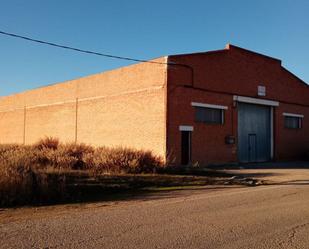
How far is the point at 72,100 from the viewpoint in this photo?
3356cm

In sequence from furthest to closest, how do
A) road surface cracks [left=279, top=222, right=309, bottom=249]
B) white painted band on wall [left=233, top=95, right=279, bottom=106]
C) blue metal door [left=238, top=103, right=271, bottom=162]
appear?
blue metal door [left=238, top=103, right=271, bottom=162] → white painted band on wall [left=233, top=95, right=279, bottom=106] → road surface cracks [left=279, top=222, right=309, bottom=249]

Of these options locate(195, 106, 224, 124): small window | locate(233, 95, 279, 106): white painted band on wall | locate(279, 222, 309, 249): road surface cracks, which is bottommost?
locate(279, 222, 309, 249): road surface cracks

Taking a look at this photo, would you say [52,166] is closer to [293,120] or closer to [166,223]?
[166,223]

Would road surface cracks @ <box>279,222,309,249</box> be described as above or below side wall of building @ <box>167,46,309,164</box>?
below

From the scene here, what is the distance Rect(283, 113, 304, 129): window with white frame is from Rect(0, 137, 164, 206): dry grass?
1418 centimetres

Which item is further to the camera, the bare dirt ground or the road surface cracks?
the bare dirt ground

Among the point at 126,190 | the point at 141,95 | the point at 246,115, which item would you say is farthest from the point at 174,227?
the point at 246,115

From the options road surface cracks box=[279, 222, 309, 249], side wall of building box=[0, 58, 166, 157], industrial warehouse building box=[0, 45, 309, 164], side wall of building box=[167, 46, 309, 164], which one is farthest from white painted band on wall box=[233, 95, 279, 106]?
road surface cracks box=[279, 222, 309, 249]

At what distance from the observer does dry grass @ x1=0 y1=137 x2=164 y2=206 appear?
11.6m

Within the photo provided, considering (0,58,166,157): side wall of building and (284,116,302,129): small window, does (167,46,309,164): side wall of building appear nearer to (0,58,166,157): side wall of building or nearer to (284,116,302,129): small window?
(284,116,302,129): small window

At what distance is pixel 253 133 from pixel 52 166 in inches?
617

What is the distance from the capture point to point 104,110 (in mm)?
29125

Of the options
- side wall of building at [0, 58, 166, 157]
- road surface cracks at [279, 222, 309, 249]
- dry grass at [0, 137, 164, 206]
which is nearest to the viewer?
road surface cracks at [279, 222, 309, 249]

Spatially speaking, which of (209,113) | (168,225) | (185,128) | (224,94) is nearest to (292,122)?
(224,94)
